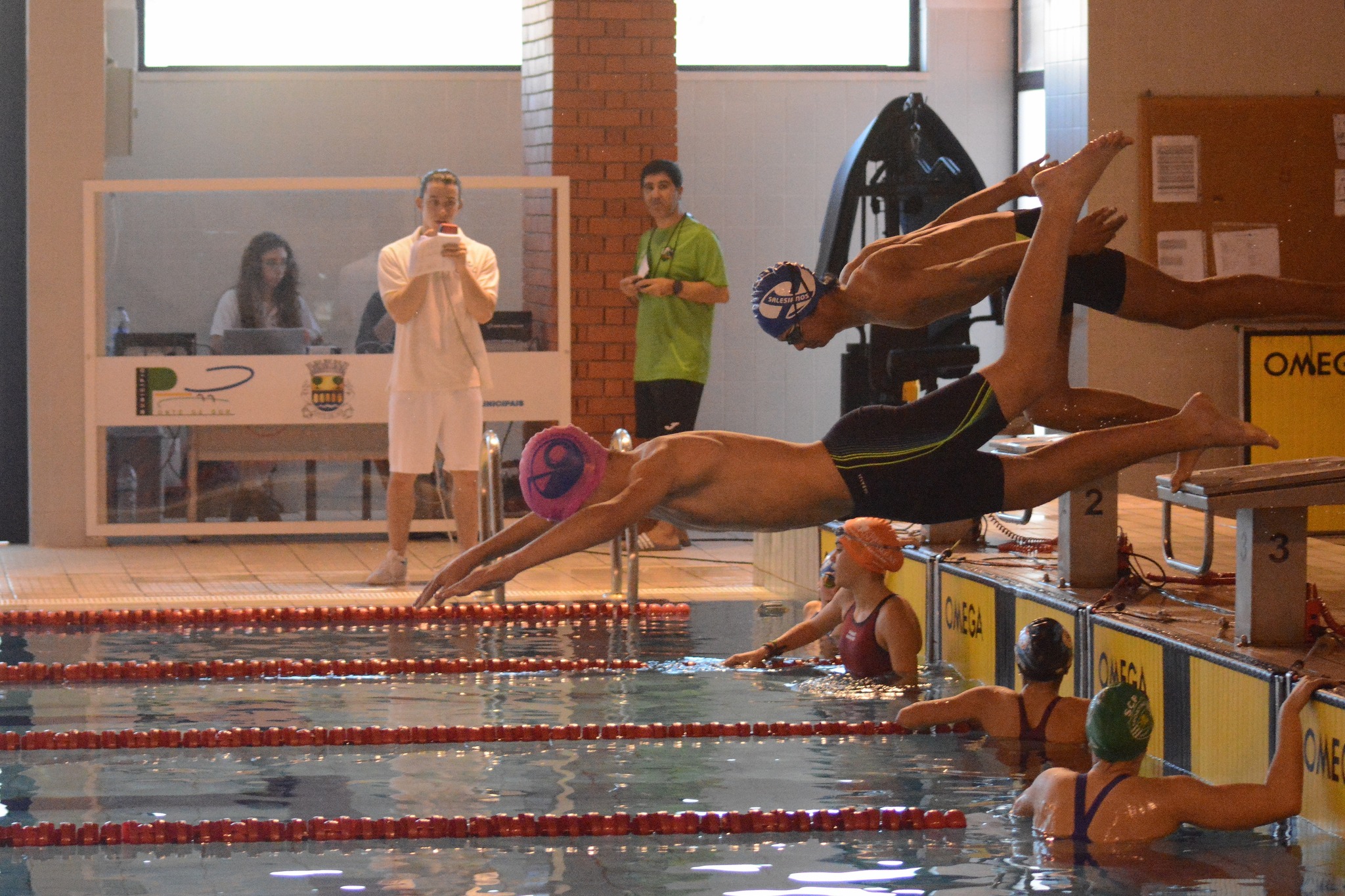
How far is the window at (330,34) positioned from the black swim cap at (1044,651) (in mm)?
8103

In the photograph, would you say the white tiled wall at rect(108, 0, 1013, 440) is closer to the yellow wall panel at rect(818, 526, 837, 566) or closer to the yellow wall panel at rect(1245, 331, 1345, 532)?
the yellow wall panel at rect(1245, 331, 1345, 532)

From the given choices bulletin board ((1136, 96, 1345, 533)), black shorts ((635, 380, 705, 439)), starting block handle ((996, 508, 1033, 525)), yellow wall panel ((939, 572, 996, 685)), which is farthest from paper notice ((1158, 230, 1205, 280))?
yellow wall panel ((939, 572, 996, 685))

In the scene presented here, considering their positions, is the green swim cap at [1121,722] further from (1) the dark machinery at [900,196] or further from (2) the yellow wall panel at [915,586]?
(1) the dark machinery at [900,196]

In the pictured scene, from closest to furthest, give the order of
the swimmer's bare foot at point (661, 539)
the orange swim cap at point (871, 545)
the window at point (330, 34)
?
the orange swim cap at point (871, 545) < the swimmer's bare foot at point (661, 539) < the window at point (330, 34)

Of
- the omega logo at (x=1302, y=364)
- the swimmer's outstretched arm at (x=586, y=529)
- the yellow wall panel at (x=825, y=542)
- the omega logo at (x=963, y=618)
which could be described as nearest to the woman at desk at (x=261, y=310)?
the yellow wall panel at (x=825, y=542)

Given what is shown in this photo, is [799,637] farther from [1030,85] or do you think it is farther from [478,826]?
[1030,85]

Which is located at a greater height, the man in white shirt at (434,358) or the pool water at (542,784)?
the man in white shirt at (434,358)

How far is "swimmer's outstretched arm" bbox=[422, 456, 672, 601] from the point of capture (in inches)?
196

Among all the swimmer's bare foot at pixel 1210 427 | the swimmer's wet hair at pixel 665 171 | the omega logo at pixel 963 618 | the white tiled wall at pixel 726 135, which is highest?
the white tiled wall at pixel 726 135

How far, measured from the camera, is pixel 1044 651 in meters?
5.77

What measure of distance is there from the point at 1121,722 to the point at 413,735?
8.27ft

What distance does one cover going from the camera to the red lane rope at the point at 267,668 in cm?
718

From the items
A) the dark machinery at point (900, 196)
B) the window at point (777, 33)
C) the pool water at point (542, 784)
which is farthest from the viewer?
the window at point (777, 33)

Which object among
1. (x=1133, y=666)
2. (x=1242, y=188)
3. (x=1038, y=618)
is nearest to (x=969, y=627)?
(x=1038, y=618)
